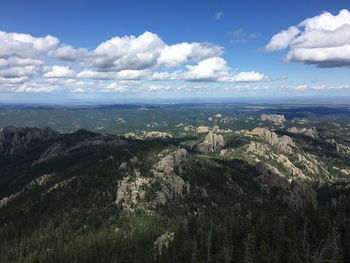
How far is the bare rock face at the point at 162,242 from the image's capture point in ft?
594

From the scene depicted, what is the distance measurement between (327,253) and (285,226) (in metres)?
34.5

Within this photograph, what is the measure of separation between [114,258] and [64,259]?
24.5 metres

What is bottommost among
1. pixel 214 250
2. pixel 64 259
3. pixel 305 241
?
pixel 64 259

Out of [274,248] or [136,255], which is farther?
[136,255]

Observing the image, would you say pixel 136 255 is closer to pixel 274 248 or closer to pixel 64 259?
pixel 64 259

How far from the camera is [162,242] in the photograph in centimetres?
19250

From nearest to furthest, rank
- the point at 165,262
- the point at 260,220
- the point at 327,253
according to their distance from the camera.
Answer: the point at 327,253 < the point at 165,262 < the point at 260,220

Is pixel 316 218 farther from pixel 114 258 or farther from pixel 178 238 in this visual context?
pixel 114 258

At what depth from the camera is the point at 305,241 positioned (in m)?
142

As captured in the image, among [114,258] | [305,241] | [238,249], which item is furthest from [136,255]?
[305,241]

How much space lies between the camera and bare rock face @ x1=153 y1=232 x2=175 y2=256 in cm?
18105

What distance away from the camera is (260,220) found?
177375mm

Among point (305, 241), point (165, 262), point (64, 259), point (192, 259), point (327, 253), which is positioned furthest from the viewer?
point (64, 259)

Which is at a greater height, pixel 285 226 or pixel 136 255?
pixel 285 226
